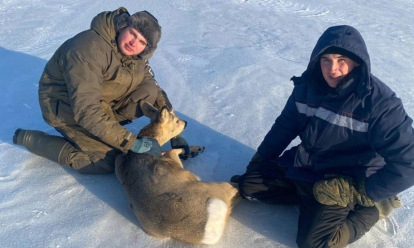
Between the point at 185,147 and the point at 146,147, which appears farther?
the point at 185,147

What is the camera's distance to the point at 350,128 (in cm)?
286

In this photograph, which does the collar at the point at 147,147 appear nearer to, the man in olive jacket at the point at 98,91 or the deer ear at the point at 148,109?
the man in olive jacket at the point at 98,91

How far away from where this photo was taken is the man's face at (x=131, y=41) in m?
3.46

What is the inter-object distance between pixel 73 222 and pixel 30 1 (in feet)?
23.9

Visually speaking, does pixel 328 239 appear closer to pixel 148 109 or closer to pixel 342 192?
pixel 342 192

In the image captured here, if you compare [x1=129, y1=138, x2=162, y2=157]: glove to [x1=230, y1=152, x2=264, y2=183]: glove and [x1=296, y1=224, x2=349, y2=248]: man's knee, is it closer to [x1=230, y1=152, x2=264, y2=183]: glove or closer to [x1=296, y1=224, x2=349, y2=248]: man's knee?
[x1=230, y1=152, x2=264, y2=183]: glove

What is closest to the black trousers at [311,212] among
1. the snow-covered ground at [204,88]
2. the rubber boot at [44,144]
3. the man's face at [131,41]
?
the snow-covered ground at [204,88]

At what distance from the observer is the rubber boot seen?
3.83 m

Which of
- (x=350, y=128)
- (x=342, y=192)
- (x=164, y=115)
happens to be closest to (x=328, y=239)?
(x=342, y=192)

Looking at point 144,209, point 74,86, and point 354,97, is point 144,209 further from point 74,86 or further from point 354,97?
point 354,97

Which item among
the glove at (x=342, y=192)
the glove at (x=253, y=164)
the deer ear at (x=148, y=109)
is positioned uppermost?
the glove at (x=342, y=192)

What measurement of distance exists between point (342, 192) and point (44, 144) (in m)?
2.87

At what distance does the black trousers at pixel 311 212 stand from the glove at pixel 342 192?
7 centimetres

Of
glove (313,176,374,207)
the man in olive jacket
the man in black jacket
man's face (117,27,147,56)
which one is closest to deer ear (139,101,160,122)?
the man in olive jacket
